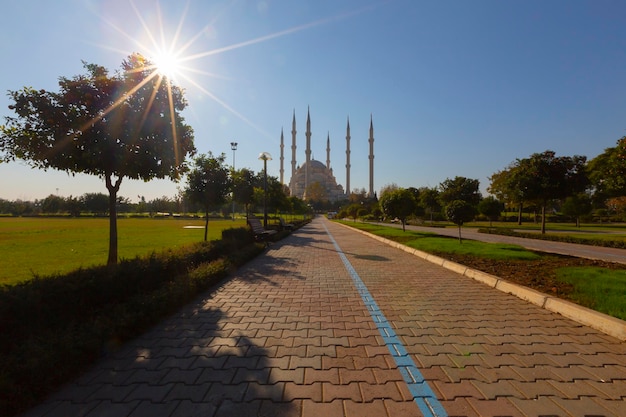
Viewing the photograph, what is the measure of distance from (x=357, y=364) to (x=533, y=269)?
6.79 metres

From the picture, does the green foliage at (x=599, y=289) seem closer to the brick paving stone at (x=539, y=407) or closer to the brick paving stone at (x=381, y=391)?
the brick paving stone at (x=539, y=407)

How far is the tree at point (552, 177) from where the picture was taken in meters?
21.3

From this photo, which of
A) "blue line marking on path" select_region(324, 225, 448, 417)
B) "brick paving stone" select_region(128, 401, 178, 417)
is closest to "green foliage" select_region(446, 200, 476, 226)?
"blue line marking on path" select_region(324, 225, 448, 417)

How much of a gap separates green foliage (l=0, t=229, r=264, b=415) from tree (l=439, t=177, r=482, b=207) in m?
39.4

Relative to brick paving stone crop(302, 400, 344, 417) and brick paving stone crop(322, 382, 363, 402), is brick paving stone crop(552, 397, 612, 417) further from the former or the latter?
brick paving stone crop(302, 400, 344, 417)

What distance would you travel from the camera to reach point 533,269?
804 centimetres

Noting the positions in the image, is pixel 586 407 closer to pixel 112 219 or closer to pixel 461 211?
pixel 112 219

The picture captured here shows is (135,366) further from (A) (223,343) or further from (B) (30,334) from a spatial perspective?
(B) (30,334)

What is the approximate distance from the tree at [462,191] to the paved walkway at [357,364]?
1484 inches

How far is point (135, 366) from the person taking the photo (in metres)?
3.37

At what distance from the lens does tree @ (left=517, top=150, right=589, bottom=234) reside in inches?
838

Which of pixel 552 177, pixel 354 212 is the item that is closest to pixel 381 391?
pixel 552 177

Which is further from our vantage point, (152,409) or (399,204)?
(399,204)

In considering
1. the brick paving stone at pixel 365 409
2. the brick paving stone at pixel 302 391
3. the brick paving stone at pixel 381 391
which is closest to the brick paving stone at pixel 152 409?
the brick paving stone at pixel 302 391
